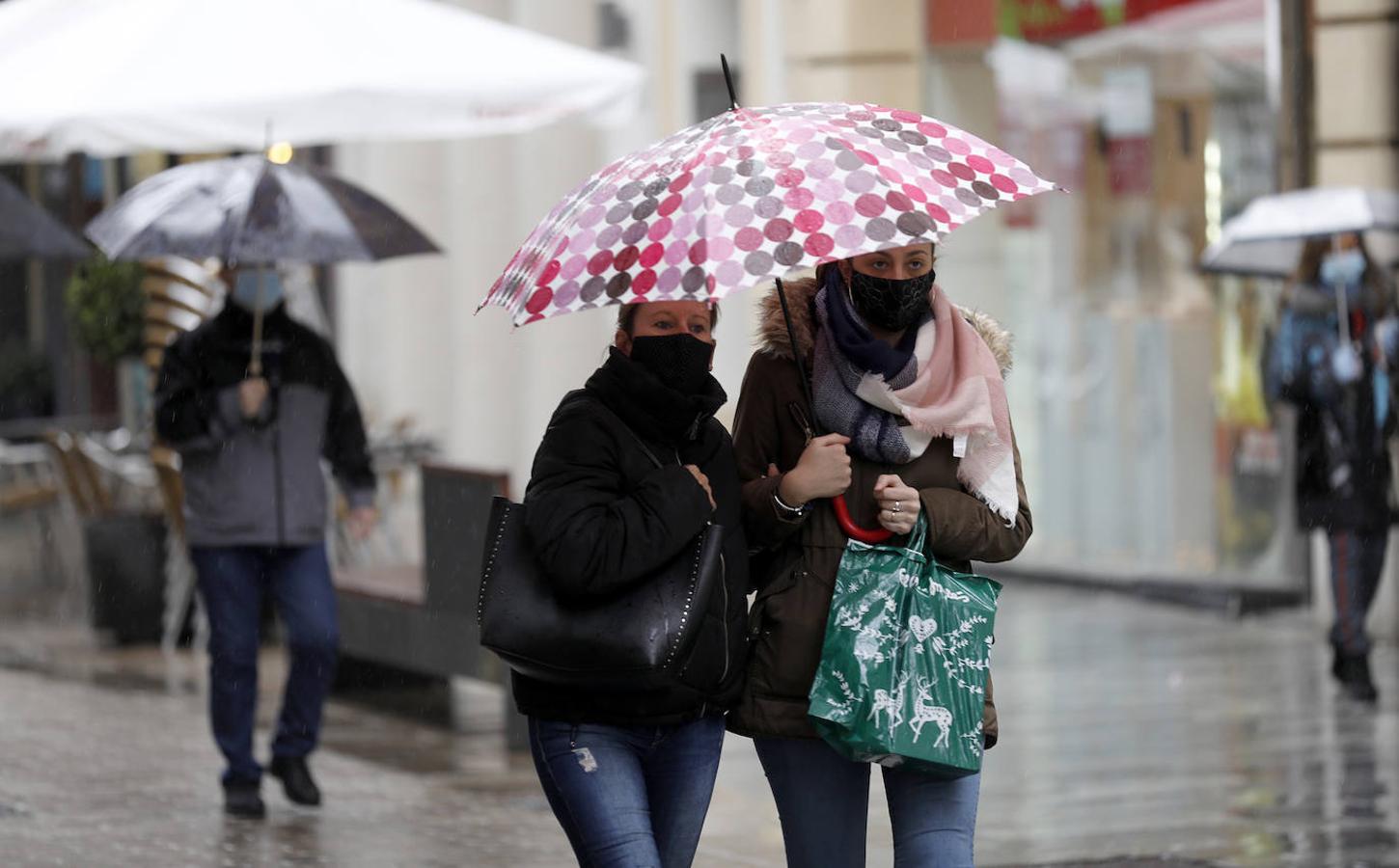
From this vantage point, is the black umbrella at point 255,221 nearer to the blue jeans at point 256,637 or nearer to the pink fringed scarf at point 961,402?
the blue jeans at point 256,637

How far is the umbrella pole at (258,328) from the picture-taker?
27.9ft

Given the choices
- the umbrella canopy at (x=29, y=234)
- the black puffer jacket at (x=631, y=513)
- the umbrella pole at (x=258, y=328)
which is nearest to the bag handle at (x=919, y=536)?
the black puffer jacket at (x=631, y=513)

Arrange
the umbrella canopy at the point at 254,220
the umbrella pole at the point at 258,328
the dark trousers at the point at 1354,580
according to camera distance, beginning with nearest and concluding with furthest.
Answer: the umbrella canopy at the point at 254,220 → the umbrella pole at the point at 258,328 → the dark trousers at the point at 1354,580

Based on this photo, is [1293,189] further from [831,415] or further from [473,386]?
[831,415]

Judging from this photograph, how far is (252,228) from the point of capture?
333 inches

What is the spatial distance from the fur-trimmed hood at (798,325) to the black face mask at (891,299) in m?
0.11

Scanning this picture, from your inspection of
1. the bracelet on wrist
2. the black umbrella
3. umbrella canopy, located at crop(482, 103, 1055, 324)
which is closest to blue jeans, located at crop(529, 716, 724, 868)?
the bracelet on wrist

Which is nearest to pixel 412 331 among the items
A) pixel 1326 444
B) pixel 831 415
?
pixel 1326 444

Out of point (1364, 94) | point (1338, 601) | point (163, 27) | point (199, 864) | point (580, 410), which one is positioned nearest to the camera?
point (580, 410)

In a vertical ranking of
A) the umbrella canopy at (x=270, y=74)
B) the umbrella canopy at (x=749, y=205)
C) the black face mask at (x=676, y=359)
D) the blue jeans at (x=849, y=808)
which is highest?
the umbrella canopy at (x=270, y=74)

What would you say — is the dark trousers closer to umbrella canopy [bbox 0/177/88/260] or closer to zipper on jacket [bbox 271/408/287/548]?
zipper on jacket [bbox 271/408/287/548]

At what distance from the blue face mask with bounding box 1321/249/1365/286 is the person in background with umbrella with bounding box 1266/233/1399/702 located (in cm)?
5

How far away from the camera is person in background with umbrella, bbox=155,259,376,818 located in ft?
27.6

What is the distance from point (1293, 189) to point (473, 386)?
292 inches
